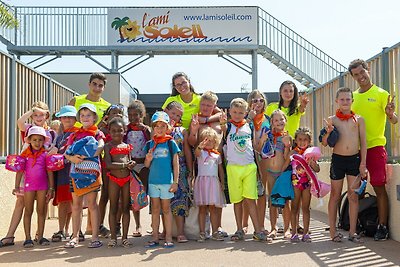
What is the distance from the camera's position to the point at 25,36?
22.6m

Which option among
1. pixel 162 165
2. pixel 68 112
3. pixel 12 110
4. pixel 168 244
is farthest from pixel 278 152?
pixel 12 110

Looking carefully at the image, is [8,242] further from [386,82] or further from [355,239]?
[386,82]

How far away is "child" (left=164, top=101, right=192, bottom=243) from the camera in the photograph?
6793 mm

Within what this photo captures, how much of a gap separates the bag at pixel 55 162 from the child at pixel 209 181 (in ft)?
5.40

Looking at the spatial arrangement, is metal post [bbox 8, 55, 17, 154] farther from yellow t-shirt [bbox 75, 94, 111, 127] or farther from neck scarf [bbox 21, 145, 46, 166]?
neck scarf [bbox 21, 145, 46, 166]

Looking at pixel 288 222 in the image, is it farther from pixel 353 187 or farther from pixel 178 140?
pixel 178 140

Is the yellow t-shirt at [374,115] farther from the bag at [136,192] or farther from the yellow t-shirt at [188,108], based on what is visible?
the bag at [136,192]

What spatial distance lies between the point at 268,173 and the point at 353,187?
109 cm

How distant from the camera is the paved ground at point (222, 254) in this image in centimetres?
546

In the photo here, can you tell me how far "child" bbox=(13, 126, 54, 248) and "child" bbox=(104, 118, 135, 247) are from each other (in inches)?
32.1

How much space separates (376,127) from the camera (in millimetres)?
6809

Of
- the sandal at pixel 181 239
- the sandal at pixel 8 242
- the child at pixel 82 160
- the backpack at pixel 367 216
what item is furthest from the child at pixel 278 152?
the sandal at pixel 8 242

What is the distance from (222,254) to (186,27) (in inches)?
742

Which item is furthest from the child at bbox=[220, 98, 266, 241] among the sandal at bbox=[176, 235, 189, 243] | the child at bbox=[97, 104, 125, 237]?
the child at bbox=[97, 104, 125, 237]
